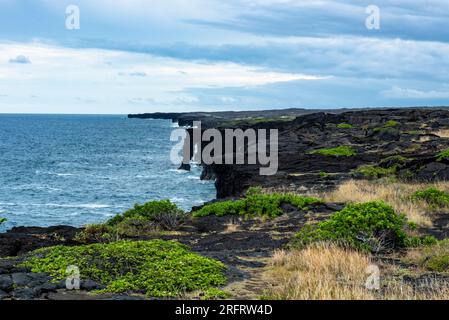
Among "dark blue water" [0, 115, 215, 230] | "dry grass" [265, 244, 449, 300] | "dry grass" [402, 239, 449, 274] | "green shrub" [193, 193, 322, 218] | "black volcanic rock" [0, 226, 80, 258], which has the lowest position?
"dark blue water" [0, 115, 215, 230]

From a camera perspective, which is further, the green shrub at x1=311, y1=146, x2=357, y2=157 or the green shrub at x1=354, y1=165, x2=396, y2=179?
the green shrub at x1=311, y1=146, x2=357, y2=157

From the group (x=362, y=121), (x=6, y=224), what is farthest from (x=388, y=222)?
(x=362, y=121)

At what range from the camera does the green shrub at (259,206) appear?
2089cm

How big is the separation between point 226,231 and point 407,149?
85.0 ft

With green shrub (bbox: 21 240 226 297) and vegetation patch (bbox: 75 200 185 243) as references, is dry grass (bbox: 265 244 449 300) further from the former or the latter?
vegetation patch (bbox: 75 200 185 243)

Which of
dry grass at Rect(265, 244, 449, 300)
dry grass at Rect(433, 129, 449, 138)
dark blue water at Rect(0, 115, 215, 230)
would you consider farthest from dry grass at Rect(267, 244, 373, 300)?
dry grass at Rect(433, 129, 449, 138)

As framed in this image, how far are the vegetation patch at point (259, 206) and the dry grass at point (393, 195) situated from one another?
2.08 metres

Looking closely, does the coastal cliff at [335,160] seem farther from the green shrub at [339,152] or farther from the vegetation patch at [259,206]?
the vegetation patch at [259,206]

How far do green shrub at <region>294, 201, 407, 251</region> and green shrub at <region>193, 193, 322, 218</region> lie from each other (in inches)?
255

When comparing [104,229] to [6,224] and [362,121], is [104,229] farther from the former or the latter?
[362,121]

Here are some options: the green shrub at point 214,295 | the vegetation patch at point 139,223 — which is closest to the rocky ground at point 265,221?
the green shrub at point 214,295

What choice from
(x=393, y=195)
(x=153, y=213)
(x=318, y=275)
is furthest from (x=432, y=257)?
(x=153, y=213)

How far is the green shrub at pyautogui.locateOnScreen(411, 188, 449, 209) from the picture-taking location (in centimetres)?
2020

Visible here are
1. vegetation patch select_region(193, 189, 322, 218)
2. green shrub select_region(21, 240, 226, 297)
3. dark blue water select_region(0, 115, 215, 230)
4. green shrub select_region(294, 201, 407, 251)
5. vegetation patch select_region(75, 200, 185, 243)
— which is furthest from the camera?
dark blue water select_region(0, 115, 215, 230)
